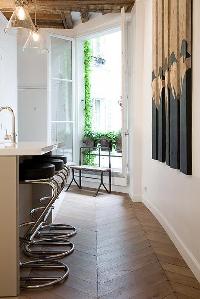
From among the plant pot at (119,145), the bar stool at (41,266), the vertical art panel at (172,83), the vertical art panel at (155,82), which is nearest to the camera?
the bar stool at (41,266)

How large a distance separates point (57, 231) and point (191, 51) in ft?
7.69

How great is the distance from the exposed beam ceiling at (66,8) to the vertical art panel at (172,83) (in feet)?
5.53

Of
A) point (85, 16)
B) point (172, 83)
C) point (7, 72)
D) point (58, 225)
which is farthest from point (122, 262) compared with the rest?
point (85, 16)

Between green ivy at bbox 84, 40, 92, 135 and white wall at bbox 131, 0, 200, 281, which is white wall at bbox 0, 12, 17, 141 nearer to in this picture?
green ivy at bbox 84, 40, 92, 135

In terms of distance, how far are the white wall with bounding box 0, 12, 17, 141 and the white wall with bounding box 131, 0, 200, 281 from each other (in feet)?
7.27

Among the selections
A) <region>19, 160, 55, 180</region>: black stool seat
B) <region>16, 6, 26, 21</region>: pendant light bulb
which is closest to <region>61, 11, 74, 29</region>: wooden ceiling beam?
<region>16, 6, 26, 21</region>: pendant light bulb

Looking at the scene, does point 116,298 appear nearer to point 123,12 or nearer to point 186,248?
point 186,248

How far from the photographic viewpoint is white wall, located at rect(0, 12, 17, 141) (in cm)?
579

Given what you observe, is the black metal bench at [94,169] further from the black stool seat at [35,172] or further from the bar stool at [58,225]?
the black stool seat at [35,172]

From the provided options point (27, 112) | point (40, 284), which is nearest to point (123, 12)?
point (27, 112)

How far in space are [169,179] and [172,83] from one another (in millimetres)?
1024

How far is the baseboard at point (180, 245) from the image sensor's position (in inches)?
106

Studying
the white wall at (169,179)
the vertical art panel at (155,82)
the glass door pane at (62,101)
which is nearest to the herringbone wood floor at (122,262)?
the white wall at (169,179)

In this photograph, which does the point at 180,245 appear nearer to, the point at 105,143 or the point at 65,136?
the point at 105,143
